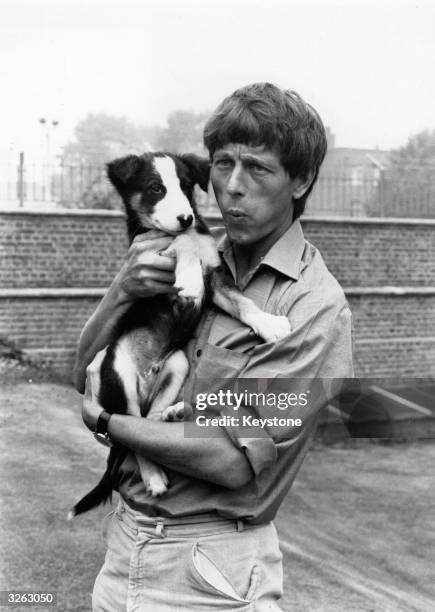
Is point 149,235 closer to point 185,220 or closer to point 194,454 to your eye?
point 185,220

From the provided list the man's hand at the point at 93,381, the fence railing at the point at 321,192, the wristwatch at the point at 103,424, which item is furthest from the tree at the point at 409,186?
the wristwatch at the point at 103,424

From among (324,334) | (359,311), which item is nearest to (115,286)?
(324,334)

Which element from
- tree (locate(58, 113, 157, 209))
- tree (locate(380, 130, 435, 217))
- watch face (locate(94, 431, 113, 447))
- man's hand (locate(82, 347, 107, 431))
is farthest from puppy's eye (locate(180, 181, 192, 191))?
tree (locate(380, 130, 435, 217))

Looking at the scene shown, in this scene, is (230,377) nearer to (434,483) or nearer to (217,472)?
(217,472)

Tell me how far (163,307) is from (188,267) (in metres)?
0.14

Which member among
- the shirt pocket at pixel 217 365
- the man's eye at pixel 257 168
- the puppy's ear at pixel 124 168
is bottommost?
Result: the shirt pocket at pixel 217 365

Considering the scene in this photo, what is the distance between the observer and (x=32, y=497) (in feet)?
16.9

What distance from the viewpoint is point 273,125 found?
1674 mm

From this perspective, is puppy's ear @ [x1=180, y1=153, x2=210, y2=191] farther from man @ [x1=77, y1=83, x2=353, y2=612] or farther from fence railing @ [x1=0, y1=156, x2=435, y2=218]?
fence railing @ [x1=0, y1=156, x2=435, y2=218]

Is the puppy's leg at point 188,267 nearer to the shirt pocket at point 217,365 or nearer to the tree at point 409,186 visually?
the shirt pocket at point 217,365

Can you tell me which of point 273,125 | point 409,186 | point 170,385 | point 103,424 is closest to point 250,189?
point 273,125

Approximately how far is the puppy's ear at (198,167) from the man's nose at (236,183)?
48cm

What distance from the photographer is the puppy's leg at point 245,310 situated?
5.57ft

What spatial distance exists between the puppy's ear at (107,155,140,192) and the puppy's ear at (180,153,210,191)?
0.14 m
